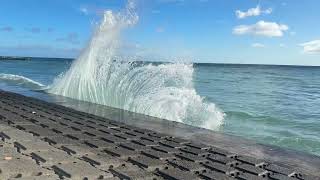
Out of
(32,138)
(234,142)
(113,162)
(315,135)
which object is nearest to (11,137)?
(32,138)

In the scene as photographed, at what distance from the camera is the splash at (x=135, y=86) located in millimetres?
13203

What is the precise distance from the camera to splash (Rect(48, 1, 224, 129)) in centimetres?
1320

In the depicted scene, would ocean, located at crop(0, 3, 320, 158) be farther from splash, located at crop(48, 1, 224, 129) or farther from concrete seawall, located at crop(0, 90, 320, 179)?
concrete seawall, located at crop(0, 90, 320, 179)

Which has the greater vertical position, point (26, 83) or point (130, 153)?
point (130, 153)

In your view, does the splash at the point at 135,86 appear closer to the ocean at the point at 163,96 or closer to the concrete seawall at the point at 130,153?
the ocean at the point at 163,96

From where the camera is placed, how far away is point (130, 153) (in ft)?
18.8

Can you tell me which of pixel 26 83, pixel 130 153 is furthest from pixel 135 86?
pixel 26 83

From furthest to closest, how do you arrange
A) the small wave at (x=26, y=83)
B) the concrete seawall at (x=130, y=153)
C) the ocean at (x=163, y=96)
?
1. the small wave at (x=26, y=83)
2. the ocean at (x=163, y=96)
3. the concrete seawall at (x=130, y=153)

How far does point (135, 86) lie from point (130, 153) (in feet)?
29.4

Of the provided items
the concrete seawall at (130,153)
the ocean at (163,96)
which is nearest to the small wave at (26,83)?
the ocean at (163,96)

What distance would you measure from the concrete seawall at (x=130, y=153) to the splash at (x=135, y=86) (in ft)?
14.3

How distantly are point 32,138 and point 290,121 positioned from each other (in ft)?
40.9

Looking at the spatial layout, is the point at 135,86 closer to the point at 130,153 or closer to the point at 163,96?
the point at 163,96

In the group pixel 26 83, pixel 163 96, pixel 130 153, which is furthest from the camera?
pixel 26 83
